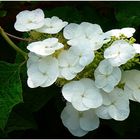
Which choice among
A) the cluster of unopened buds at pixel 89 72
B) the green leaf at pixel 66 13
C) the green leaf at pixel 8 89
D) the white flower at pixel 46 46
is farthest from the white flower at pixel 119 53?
the green leaf at pixel 66 13

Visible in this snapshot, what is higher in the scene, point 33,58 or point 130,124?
point 33,58

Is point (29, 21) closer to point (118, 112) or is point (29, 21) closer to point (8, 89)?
point (8, 89)

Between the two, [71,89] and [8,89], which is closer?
[71,89]

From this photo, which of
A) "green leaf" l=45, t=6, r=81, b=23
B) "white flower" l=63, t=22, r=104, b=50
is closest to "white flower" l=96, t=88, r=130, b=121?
"white flower" l=63, t=22, r=104, b=50

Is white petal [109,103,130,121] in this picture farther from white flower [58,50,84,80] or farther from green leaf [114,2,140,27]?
green leaf [114,2,140,27]

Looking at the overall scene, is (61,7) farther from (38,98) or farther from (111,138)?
(111,138)

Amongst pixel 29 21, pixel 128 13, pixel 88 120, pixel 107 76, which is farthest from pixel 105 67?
pixel 128 13

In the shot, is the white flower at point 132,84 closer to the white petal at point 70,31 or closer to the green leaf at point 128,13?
the white petal at point 70,31
